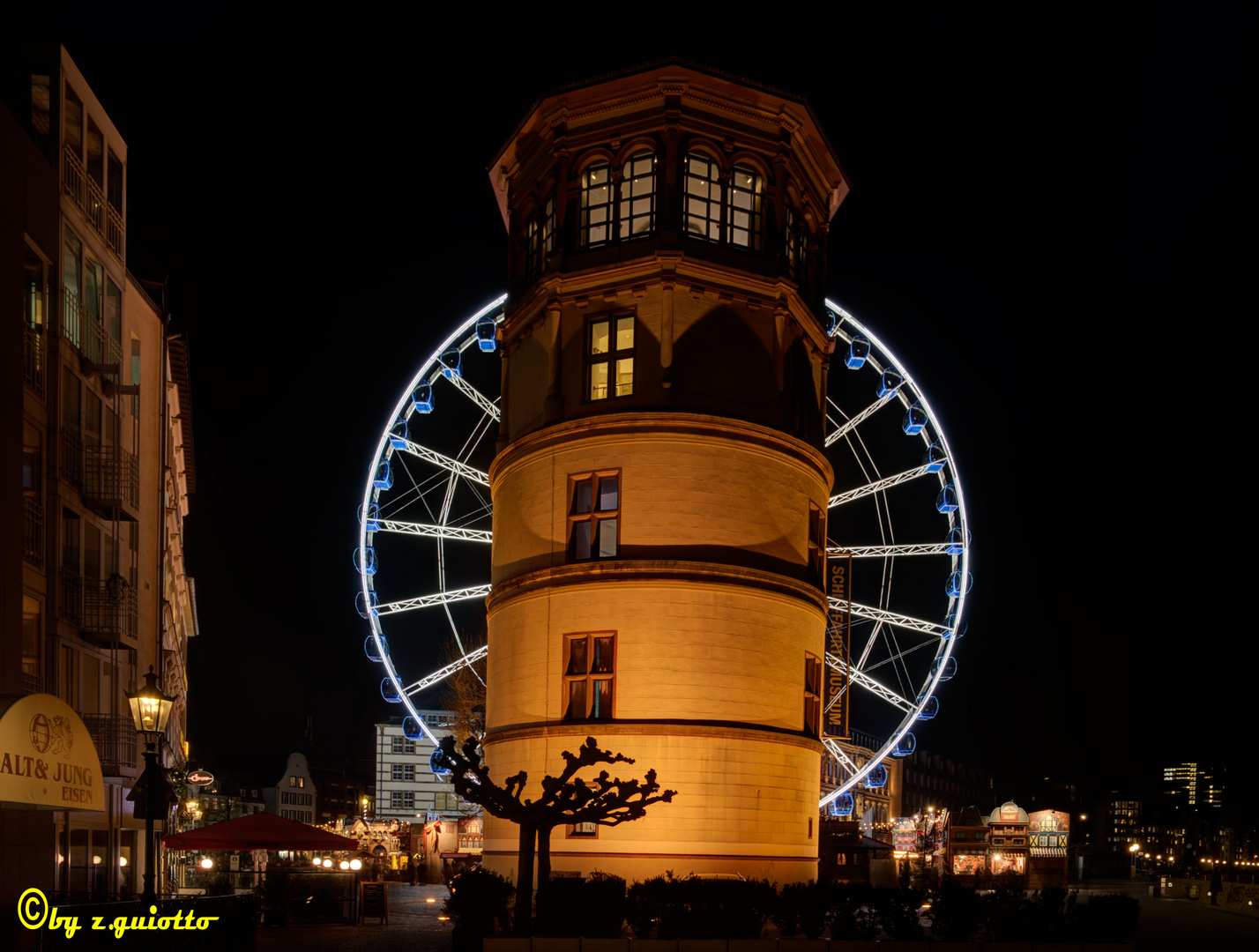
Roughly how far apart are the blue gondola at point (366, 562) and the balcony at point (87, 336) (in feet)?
44.1

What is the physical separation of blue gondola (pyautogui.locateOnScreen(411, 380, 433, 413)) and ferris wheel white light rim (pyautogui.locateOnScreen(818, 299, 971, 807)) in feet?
46.9

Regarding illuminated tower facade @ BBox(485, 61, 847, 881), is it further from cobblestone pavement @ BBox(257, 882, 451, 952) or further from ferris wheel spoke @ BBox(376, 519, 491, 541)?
ferris wheel spoke @ BBox(376, 519, 491, 541)

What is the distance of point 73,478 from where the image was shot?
117 ft

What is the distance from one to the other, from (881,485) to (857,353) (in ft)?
16.3

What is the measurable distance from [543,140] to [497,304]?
42.9 feet

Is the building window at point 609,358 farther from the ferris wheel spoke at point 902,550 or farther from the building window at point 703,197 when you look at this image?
the ferris wheel spoke at point 902,550

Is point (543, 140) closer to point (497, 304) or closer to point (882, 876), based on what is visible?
point (497, 304)

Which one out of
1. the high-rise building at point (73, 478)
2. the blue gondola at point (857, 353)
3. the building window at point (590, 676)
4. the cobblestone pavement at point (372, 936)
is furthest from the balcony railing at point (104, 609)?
the blue gondola at point (857, 353)

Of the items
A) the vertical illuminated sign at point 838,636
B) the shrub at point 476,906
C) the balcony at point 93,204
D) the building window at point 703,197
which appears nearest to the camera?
the shrub at point 476,906

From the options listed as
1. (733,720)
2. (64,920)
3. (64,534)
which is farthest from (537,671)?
(64,920)

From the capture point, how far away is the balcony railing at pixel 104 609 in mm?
37000

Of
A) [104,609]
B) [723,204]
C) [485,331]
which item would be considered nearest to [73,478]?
[104,609]

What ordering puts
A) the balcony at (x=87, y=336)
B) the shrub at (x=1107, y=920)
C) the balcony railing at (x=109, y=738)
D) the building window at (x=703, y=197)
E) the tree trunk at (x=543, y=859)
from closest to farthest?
1. the tree trunk at (x=543, y=859)
2. the shrub at (x=1107, y=920)
3. the building window at (x=703, y=197)
4. the balcony at (x=87, y=336)
5. the balcony railing at (x=109, y=738)

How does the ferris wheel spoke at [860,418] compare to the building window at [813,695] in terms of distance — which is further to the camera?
the ferris wheel spoke at [860,418]
